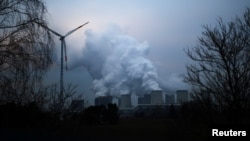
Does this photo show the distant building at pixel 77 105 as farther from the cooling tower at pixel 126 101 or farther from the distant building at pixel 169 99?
the cooling tower at pixel 126 101

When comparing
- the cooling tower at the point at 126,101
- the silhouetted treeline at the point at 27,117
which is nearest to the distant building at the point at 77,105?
the silhouetted treeline at the point at 27,117

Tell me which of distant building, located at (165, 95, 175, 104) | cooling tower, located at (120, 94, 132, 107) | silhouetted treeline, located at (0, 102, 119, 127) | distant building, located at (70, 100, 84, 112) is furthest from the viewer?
→ cooling tower, located at (120, 94, 132, 107)

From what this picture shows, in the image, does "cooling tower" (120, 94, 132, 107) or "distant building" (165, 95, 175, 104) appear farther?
"cooling tower" (120, 94, 132, 107)

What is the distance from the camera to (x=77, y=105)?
2061 centimetres

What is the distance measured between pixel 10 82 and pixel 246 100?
8430 millimetres

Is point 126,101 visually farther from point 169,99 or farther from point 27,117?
point 27,117

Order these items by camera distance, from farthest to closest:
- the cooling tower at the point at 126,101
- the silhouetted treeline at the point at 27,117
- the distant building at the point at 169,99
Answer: the cooling tower at the point at 126,101 < the distant building at the point at 169,99 < the silhouetted treeline at the point at 27,117

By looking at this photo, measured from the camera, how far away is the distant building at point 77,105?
20.2 m

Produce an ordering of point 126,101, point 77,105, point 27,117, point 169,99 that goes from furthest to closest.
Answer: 1. point 126,101
2. point 169,99
3. point 77,105
4. point 27,117

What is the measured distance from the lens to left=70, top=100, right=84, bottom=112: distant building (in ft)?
66.3

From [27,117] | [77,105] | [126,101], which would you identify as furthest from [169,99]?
[27,117]

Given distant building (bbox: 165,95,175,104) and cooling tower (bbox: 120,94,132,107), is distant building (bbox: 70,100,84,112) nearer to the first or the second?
distant building (bbox: 165,95,175,104)

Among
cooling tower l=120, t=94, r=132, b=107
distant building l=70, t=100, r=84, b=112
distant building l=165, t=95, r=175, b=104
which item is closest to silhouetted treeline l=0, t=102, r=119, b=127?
distant building l=70, t=100, r=84, b=112

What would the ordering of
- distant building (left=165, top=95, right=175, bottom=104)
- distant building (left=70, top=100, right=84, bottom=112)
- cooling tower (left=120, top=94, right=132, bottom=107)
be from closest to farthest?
distant building (left=70, top=100, right=84, bottom=112) < distant building (left=165, top=95, right=175, bottom=104) < cooling tower (left=120, top=94, right=132, bottom=107)
